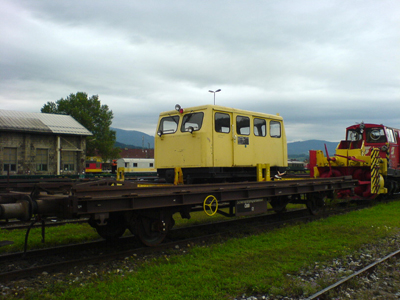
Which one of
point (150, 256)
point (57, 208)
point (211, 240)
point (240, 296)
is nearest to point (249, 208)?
point (211, 240)

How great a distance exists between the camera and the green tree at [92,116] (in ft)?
180

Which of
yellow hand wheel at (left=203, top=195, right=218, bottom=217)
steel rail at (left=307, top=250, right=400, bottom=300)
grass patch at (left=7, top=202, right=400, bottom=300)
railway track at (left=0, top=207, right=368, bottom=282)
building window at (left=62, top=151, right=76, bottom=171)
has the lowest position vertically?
steel rail at (left=307, top=250, right=400, bottom=300)

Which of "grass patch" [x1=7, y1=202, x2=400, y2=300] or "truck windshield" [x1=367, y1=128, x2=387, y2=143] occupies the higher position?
"truck windshield" [x1=367, y1=128, x2=387, y2=143]

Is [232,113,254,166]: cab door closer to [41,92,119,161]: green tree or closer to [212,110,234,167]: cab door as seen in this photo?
[212,110,234,167]: cab door

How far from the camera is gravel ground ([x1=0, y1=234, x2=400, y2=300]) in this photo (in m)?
Answer: 4.54

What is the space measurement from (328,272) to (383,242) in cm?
280

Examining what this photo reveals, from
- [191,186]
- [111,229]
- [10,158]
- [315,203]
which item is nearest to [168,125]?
[191,186]

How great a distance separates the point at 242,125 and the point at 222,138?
0.88 meters

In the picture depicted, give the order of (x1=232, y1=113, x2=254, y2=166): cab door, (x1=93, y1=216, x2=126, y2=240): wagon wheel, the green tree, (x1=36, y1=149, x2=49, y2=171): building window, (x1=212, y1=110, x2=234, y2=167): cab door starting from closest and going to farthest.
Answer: (x1=93, y1=216, x2=126, y2=240): wagon wheel < (x1=212, y1=110, x2=234, y2=167): cab door < (x1=232, y1=113, x2=254, y2=166): cab door < (x1=36, y1=149, x2=49, y2=171): building window < the green tree

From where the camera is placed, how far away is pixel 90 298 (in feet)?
14.0

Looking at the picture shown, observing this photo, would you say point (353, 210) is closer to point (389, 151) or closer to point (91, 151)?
point (389, 151)

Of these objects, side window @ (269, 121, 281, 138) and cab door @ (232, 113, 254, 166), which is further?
side window @ (269, 121, 281, 138)

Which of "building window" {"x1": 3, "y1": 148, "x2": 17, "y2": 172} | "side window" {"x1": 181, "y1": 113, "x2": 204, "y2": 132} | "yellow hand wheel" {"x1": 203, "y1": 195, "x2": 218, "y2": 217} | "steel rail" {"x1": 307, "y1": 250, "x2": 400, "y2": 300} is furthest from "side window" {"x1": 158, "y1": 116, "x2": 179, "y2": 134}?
"building window" {"x1": 3, "y1": 148, "x2": 17, "y2": 172}

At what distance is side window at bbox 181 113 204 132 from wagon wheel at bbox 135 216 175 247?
2.57 meters
